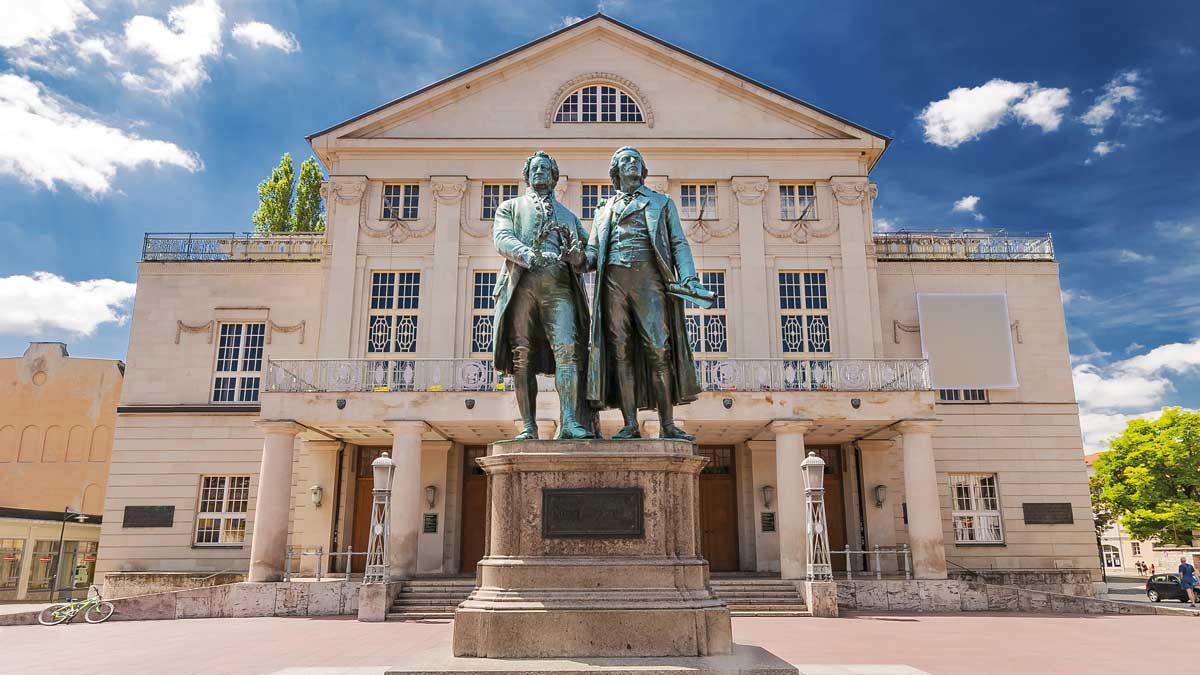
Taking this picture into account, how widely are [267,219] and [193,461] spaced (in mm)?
17134

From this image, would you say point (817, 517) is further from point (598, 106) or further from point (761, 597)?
point (598, 106)

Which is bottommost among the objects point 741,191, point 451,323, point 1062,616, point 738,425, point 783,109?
point 1062,616

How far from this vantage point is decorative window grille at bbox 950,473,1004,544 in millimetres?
26406

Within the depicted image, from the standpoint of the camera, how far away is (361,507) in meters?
26.1

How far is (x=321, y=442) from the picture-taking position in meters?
25.3

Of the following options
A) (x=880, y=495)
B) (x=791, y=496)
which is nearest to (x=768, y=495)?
(x=880, y=495)

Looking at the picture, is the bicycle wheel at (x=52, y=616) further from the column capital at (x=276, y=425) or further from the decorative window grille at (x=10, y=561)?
the decorative window grille at (x=10, y=561)

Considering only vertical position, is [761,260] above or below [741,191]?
below

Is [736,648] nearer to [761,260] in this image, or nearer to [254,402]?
[761,260]

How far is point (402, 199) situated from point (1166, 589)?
2839cm

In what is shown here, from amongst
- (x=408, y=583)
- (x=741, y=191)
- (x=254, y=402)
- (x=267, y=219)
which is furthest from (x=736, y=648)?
(x=267, y=219)

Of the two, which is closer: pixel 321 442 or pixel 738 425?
pixel 738 425

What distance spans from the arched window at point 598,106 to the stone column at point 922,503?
13456mm

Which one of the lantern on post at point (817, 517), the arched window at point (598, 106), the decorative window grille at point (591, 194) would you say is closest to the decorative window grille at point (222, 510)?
the decorative window grille at point (591, 194)
